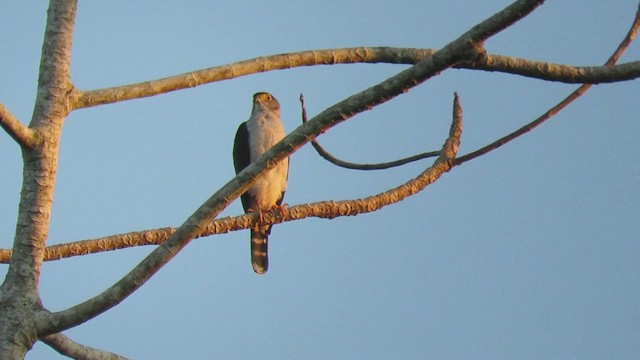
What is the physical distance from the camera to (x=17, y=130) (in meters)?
2.90

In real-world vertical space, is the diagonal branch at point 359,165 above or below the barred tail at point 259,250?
below

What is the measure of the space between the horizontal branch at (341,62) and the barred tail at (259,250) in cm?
505

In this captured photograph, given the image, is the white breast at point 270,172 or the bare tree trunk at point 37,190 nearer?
the bare tree trunk at point 37,190

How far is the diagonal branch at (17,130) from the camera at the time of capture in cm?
282

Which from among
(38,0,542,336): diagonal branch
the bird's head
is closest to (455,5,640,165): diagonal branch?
(38,0,542,336): diagonal branch

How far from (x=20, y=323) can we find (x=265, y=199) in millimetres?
5935

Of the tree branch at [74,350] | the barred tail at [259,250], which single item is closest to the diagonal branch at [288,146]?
the tree branch at [74,350]

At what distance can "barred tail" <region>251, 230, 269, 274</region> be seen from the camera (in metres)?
8.60

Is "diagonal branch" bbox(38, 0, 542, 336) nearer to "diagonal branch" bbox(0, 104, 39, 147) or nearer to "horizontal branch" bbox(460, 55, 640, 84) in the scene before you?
"horizontal branch" bbox(460, 55, 640, 84)

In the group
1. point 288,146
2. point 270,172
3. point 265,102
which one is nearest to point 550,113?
point 288,146

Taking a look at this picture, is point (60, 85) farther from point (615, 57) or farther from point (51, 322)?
point (615, 57)

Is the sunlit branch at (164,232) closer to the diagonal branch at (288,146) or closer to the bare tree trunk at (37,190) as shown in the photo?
the bare tree trunk at (37,190)

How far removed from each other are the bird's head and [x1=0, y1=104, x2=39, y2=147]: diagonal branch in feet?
20.7

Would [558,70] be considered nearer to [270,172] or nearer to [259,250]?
[270,172]
